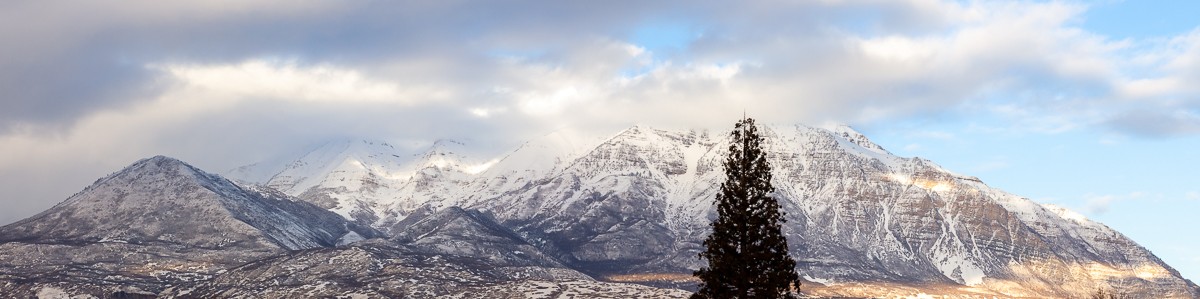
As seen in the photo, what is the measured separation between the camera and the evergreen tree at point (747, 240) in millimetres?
99812

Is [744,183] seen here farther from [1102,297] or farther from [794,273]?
[1102,297]

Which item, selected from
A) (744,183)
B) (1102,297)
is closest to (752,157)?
(744,183)

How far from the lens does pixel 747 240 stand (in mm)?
101250

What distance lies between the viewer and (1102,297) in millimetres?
151375

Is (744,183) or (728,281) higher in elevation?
(744,183)

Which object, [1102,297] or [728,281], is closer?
[728,281]

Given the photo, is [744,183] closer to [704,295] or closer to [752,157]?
[752,157]

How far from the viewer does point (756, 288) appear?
330 ft

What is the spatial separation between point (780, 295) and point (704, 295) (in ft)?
18.0

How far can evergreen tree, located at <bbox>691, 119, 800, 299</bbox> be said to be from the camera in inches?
3930

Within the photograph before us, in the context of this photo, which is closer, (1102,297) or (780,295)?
(780,295)

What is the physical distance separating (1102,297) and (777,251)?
66.3 metres

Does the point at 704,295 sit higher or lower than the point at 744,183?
lower


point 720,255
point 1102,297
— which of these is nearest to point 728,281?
point 720,255
